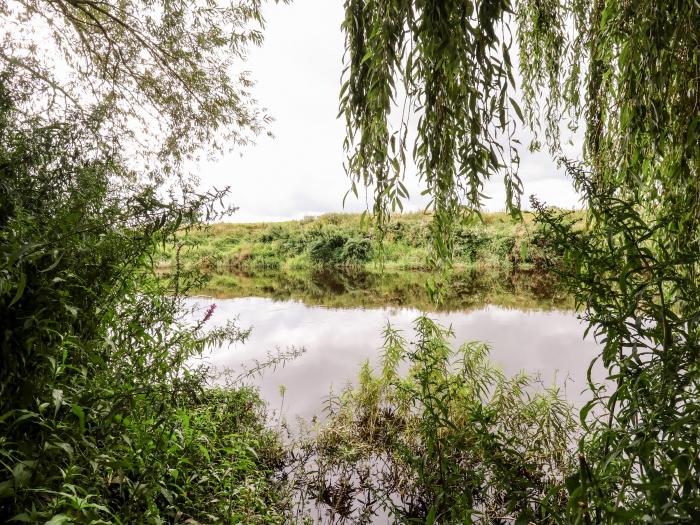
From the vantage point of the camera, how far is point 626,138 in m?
1.73

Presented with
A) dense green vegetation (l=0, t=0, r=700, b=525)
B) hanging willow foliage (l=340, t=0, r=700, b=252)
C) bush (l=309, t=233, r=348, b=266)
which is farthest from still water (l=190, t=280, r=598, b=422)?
bush (l=309, t=233, r=348, b=266)

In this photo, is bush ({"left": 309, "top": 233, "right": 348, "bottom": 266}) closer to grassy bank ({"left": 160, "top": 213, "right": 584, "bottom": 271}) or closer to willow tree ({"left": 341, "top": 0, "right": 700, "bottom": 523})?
grassy bank ({"left": 160, "top": 213, "right": 584, "bottom": 271})

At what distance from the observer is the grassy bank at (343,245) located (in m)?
14.6

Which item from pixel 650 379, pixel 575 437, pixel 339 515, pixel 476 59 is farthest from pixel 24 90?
pixel 575 437

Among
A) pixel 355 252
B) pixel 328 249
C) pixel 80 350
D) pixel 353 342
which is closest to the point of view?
pixel 80 350

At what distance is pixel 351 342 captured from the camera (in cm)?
633

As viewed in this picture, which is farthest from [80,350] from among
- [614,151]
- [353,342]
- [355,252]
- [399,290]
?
[355,252]

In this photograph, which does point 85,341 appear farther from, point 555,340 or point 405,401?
point 555,340

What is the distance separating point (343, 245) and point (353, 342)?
12115 millimetres

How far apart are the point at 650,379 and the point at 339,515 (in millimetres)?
2529

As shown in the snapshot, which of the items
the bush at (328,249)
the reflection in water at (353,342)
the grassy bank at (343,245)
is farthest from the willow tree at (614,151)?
the bush at (328,249)

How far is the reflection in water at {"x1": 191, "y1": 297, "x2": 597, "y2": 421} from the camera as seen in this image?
4629 mm

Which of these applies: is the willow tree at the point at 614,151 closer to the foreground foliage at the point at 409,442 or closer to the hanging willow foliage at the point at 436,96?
the hanging willow foliage at the point at 436,96

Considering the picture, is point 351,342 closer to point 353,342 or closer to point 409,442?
point 353,342
